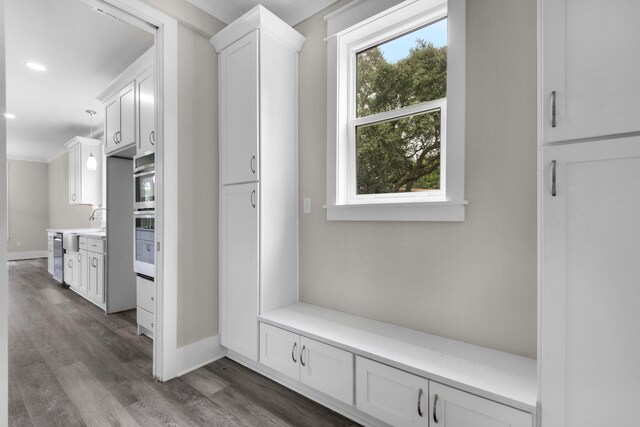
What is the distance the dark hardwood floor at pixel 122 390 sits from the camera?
1.73 meters

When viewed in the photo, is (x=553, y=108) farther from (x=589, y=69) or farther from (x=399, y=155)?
(x=399, y=155)

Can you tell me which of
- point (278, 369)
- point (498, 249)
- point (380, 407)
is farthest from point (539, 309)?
point (278, 369)

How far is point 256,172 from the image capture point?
215 centimetres

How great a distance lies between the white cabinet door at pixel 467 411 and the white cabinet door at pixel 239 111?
1.67 meters

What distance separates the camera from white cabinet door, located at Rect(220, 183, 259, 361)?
2.16 m

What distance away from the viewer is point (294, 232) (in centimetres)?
242

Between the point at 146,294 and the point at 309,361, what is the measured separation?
6.54ft

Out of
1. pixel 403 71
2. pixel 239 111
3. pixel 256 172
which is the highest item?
pixel 403 71

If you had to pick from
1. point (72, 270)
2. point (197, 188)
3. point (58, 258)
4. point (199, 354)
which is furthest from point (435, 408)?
point (58, 258)

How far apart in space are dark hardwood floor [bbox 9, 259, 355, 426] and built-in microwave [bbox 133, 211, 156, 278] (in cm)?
67

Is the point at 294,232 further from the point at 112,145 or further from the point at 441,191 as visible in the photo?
the point at 112,145

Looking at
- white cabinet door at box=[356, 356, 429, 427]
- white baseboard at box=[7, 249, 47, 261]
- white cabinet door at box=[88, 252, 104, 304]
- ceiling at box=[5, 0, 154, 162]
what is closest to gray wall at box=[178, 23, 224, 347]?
ceiling at box=[5, 0, 154, 162]

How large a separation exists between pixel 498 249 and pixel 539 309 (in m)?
0.51

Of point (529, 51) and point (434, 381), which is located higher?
point (529, 51)
